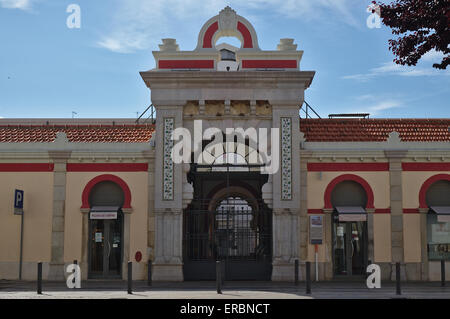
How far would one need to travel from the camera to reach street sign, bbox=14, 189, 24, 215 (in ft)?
75.8

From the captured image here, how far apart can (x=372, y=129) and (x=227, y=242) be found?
7.15 meters

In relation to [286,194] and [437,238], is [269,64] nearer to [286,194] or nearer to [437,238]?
[286,194]

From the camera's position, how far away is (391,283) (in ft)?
73.1

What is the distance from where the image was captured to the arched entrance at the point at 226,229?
77.2 ft

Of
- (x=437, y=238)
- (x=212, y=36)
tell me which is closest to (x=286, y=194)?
(x=437, y=238)

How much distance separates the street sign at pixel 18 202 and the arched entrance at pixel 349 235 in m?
11.4

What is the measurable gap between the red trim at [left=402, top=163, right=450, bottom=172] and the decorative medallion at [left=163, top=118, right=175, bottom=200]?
864 cm

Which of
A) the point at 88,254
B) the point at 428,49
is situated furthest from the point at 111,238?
the point at 428,49

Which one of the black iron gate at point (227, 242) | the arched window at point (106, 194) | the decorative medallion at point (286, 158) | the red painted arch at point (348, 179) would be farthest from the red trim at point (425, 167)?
the arched window at point (106, 194)

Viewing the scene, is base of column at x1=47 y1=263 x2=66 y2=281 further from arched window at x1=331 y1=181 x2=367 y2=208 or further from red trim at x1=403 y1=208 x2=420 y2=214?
red trim at x1=403 y1=208 x2=420 y2=214

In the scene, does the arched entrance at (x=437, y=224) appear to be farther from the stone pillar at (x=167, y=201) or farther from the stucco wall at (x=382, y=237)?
the stone pillar at (x=167, y=201)

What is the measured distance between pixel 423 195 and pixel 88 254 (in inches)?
493

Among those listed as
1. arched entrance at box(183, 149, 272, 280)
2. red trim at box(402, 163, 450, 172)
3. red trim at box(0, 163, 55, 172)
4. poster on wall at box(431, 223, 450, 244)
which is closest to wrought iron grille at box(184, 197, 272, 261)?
arched entrance at box(183, 149, 272, 280)

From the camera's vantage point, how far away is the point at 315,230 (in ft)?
76.5
